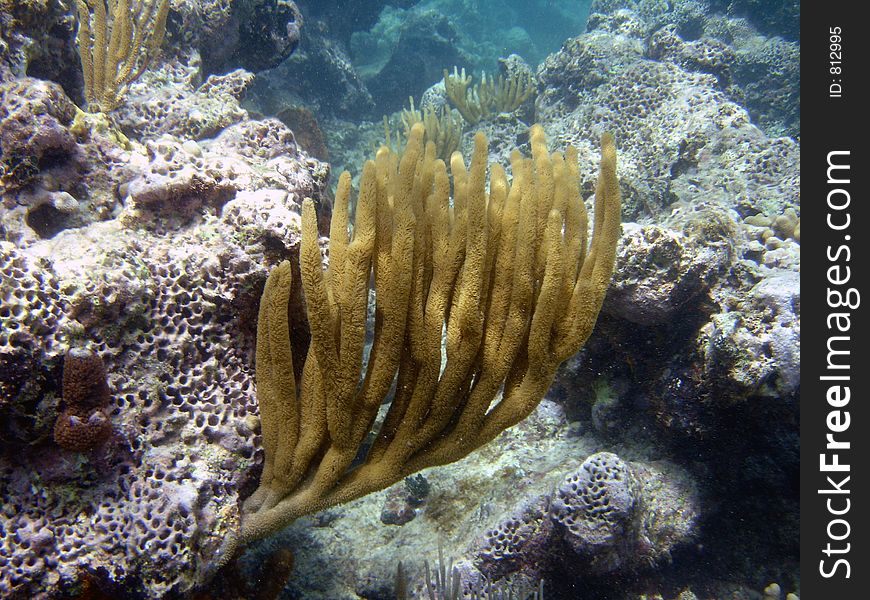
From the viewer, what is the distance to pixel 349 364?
1.82 m

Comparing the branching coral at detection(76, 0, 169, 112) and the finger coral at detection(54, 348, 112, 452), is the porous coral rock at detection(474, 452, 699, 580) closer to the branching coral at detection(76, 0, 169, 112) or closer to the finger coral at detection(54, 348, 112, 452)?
the finger coral at detection(54, 348, 112, 452)

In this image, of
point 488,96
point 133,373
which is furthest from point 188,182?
point 488,96

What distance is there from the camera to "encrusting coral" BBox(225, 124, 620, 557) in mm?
1779

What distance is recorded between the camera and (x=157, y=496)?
1.80m

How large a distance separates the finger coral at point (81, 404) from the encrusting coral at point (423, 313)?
1.83ft

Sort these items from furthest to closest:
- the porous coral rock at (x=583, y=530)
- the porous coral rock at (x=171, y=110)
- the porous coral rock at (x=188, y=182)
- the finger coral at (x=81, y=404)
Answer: the porous coral rock at (x=171, y=110) → the porous coral rock at (x=583, y=530) → the porous coral rock at (x=188, y=182) → the finger coral at (x=81, y=404)

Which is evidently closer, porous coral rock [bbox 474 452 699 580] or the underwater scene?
the underwater scene

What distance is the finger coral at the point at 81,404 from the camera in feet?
5.52

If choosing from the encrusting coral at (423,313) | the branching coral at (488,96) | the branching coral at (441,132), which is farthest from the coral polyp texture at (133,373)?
the branching coral at (488,96)

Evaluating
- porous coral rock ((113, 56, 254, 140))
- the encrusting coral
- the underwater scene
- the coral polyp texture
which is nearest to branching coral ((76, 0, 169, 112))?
the underwater scene

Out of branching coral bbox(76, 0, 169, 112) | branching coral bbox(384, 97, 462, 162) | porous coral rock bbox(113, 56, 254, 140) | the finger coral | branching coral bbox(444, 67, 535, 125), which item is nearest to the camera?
the finger coral

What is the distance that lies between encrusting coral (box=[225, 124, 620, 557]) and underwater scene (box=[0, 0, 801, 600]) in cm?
1

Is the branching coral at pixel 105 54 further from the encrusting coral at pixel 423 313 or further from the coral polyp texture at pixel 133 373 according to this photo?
the encrusting coral at pixel 423 313

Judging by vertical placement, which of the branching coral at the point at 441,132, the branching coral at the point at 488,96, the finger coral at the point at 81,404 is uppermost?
the branching coral at the point at 488,96
